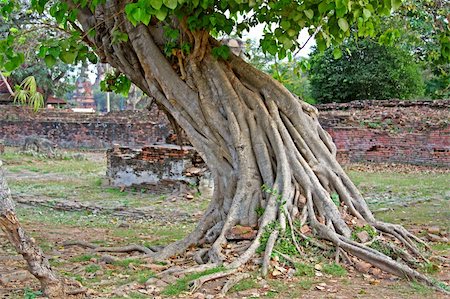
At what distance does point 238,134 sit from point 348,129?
1282 centimetres

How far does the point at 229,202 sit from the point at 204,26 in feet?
5.28

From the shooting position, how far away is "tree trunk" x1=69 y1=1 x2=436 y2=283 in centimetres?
565

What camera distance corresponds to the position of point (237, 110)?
589 cm

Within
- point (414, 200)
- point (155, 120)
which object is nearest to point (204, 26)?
point (414, 200)

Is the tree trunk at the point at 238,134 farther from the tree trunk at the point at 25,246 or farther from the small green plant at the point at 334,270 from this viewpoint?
the tree trunk at the point at 25,246

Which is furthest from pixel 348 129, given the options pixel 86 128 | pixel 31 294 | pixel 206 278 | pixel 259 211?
pixel 31 294

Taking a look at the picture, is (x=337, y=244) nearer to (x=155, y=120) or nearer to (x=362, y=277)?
(x=362, y=277)

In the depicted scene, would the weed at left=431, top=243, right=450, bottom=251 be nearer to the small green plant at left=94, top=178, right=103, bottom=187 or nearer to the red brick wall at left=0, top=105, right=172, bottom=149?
the small green plant at left=94, top=178, right=103, bottom=187

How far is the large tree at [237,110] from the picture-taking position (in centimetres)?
551

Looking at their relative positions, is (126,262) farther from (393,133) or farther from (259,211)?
(393,133)

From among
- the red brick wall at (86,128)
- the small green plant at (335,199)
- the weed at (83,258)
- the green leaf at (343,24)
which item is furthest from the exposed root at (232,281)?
the red brick wall at (86,128)

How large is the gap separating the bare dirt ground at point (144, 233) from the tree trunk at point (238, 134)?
1.77 feet

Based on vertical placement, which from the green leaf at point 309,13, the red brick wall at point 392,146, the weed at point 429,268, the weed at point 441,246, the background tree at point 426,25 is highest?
the background tree at point 426,25

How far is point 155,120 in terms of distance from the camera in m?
25.8
